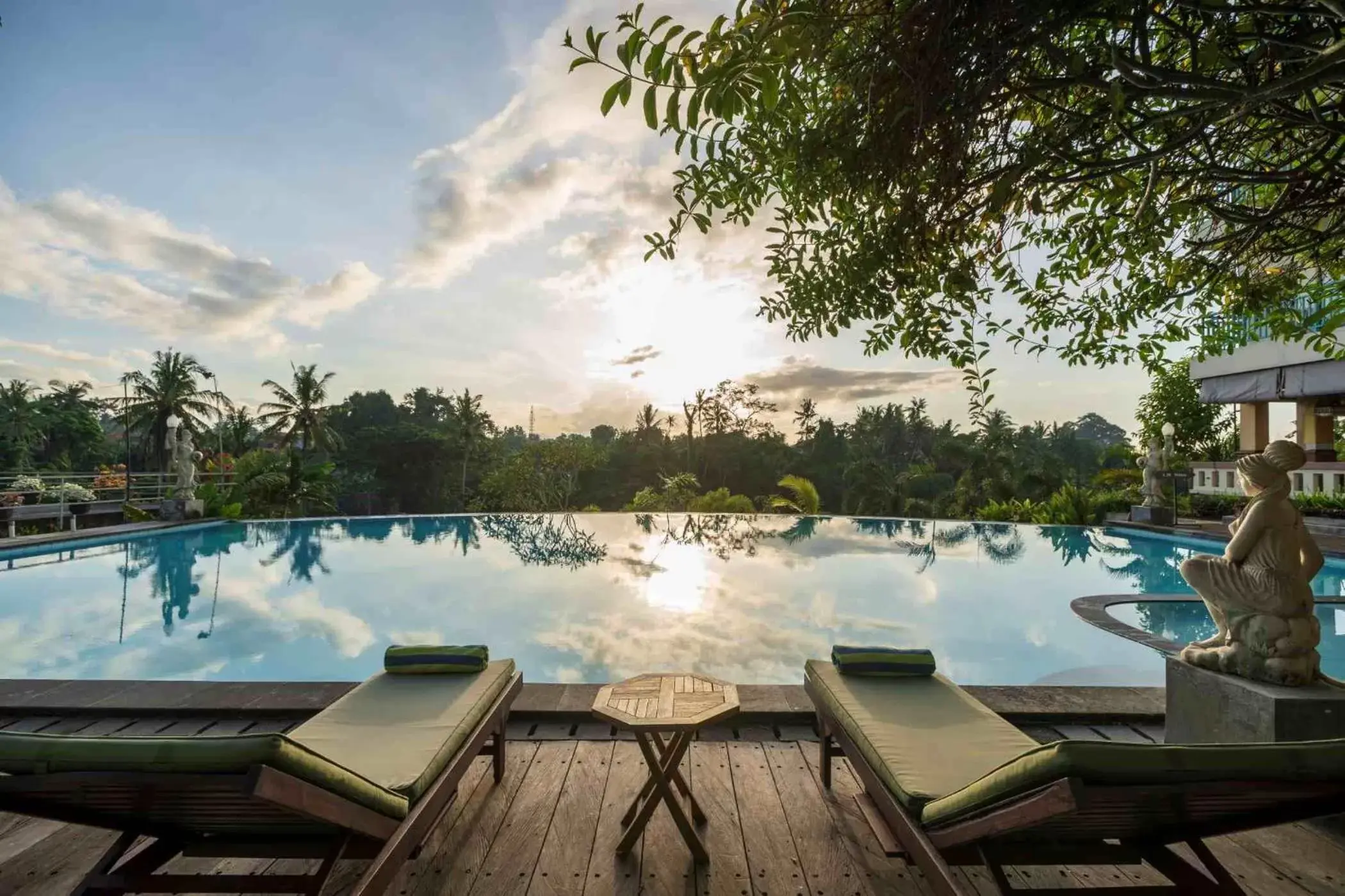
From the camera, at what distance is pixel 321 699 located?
328 cm

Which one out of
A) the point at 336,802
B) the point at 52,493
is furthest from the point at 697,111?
the point at 52,493

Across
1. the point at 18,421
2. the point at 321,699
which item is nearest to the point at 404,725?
the point at 321,699

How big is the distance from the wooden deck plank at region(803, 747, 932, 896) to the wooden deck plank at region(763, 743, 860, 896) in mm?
25

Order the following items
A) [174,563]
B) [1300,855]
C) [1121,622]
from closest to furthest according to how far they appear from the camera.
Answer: [1300,855] < [1121,622] < [174,563]

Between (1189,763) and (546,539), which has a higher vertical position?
(1189,763)

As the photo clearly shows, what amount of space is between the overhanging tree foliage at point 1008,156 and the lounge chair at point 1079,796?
956mm

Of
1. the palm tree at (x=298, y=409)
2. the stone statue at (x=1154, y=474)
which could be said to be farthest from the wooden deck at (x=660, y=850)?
the palm tree at (x=298, y=409)

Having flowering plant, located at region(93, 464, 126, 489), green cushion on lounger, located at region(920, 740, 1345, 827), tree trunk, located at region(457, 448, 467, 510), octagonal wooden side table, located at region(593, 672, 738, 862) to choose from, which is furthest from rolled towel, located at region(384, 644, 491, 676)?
tree trunk, located at region(457, 448, 467, 510)

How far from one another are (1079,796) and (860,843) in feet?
3.90

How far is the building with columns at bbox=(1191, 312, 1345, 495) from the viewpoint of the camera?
9.13 m

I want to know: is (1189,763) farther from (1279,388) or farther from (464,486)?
(464,486)

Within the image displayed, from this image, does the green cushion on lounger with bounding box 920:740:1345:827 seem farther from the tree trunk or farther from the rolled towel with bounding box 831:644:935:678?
the tree trunk

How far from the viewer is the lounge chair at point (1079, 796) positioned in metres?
1.32

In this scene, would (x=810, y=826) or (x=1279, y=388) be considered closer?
(x=810, y=826)
